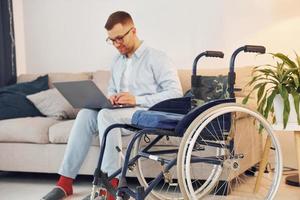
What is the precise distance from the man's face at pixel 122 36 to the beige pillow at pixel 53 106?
824 mm

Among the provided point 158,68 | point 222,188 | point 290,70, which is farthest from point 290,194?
point 158,68

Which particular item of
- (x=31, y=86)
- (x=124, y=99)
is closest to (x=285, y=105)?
(x=124, y=99)

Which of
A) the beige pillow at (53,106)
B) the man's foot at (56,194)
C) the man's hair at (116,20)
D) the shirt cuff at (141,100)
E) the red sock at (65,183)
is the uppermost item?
the man's hair at (116,20)

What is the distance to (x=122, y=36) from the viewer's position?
93.0 inches

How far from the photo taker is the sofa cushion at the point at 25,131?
→ 2.67m

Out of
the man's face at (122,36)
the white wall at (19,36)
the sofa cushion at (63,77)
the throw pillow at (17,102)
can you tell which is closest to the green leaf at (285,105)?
the man's face at (122,36)

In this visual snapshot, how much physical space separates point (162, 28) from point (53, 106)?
1.10m

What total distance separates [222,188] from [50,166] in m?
1.09

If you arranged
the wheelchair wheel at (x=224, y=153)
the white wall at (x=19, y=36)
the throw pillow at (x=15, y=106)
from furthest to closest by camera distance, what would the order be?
the white wall at (x=19, y=36) → the throw pillow at (x=15, y=106) → the wheelchair wheel at (x=224, y=153)

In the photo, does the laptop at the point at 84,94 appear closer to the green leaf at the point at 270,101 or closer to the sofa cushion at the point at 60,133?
the sofa cushion at the point at 60,133

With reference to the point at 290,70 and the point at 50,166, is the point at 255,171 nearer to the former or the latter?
the point at 290,70

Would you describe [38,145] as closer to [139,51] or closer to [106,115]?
[106,115]

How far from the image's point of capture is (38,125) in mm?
2707

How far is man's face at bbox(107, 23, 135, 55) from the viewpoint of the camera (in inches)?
92.6
